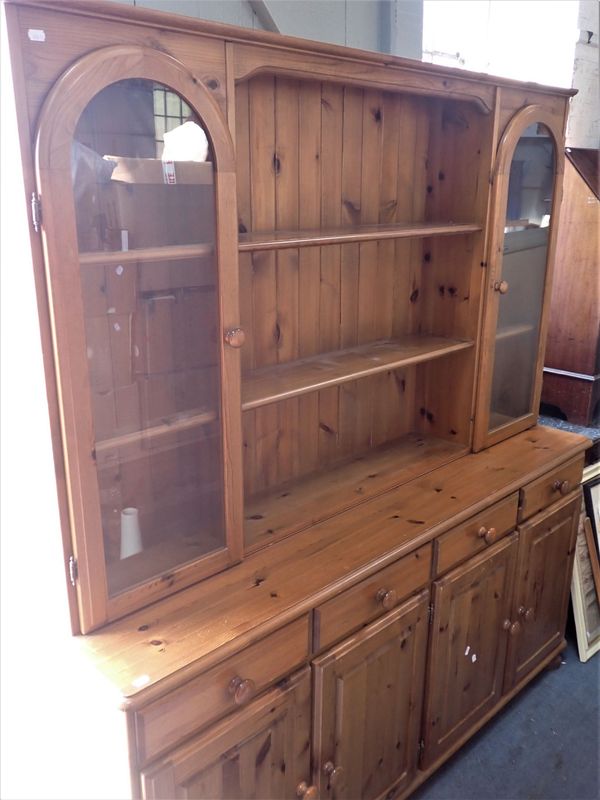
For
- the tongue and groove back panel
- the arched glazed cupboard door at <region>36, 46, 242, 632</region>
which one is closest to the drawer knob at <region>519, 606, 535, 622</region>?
the tongue and groove back panel

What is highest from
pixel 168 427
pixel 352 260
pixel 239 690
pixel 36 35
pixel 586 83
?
pixel 586 83

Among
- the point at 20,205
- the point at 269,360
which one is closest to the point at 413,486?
the point at 269,360

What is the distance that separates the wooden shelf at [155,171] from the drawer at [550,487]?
133cm

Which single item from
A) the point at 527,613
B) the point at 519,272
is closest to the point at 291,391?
the point at 519,272

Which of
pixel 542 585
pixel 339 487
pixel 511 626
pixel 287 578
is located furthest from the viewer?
pixel 542 585

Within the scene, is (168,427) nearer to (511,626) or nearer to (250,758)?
(250,758)

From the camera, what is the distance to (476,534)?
6.30ft

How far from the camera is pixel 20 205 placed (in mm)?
1118

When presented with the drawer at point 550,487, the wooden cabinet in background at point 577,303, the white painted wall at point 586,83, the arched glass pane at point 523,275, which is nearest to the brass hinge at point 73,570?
the drawer at point 550,487

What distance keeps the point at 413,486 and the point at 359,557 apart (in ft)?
1.39

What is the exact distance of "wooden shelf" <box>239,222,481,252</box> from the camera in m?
1.49

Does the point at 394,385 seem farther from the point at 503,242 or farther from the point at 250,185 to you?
the point at 250,185

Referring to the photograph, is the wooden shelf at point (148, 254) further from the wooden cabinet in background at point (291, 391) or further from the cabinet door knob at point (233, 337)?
the cabinet door knob at point (233, 337)

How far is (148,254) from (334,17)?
42.4 inches
